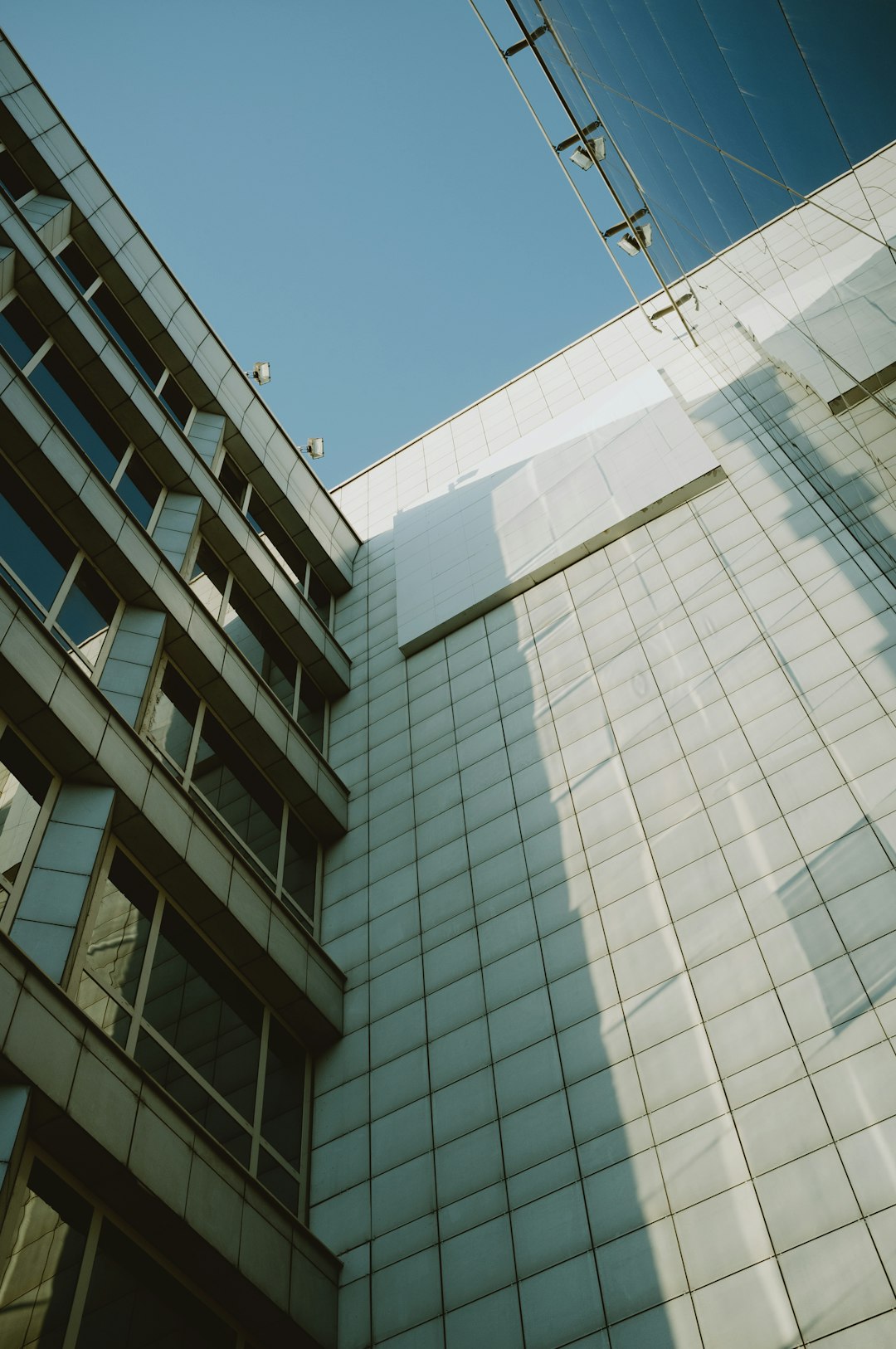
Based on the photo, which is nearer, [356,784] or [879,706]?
[879,706]

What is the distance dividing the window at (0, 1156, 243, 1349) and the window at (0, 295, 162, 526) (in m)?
11.9

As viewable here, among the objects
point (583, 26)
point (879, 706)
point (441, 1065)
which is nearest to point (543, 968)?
point (441, 1065)

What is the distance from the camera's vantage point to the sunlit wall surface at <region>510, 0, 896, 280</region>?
7.84 meters

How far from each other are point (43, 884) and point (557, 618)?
36.2 feet

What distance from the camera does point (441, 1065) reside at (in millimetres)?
14188

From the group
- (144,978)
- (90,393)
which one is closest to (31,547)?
(90,393)

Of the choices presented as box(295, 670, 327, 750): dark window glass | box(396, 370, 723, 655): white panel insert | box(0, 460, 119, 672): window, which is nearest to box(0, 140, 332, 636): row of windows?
box(0, 460, 119, 672): window

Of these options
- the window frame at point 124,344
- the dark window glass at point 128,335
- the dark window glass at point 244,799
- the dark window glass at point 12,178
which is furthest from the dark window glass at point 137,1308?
the dark window glass at point 12,178

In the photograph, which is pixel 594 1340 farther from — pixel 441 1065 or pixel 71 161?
pixel 71 161

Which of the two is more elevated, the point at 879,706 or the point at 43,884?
the point at 43,884

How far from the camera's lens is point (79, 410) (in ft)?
64.3

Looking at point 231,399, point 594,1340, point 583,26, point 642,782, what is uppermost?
point 583,26

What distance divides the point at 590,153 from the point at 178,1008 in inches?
588

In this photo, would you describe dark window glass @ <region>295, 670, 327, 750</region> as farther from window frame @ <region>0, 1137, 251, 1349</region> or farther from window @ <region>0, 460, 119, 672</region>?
window frame @ <region>0, 1137, 251, 1349</region>
